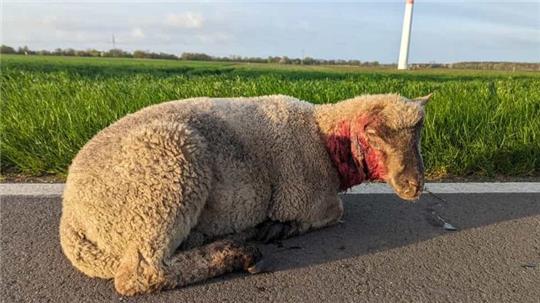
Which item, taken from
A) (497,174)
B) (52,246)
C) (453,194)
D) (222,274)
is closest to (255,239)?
(222,274)

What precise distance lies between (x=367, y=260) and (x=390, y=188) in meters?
1.39

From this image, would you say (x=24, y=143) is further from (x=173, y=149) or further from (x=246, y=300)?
(x=246, y=300)

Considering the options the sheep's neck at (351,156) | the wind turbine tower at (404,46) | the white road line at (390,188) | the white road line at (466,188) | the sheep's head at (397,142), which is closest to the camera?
the sheep's head at (397,142)

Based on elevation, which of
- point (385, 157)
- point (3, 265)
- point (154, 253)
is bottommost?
point (3, 265)

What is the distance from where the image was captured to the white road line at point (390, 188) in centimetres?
410

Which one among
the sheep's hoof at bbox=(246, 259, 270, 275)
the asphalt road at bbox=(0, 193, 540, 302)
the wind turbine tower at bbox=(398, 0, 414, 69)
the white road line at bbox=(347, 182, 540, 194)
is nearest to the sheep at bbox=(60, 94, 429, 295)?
the sheep's hoof at bbox=(246, 259, 270, 275)

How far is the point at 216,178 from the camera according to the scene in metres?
3.03

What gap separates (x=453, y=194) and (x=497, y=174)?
0.92 meters

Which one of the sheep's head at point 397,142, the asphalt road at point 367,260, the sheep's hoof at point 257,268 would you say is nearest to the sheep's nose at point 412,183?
the sheep's head at point 397,142

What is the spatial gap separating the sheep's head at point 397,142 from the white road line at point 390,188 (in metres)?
1.08

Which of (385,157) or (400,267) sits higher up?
(385,157)

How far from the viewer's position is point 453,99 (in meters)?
6.36

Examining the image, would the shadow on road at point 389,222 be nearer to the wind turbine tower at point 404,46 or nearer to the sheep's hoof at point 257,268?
the sheep's hoof at point 257,268

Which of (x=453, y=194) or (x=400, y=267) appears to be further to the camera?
(x=453, y=194)
